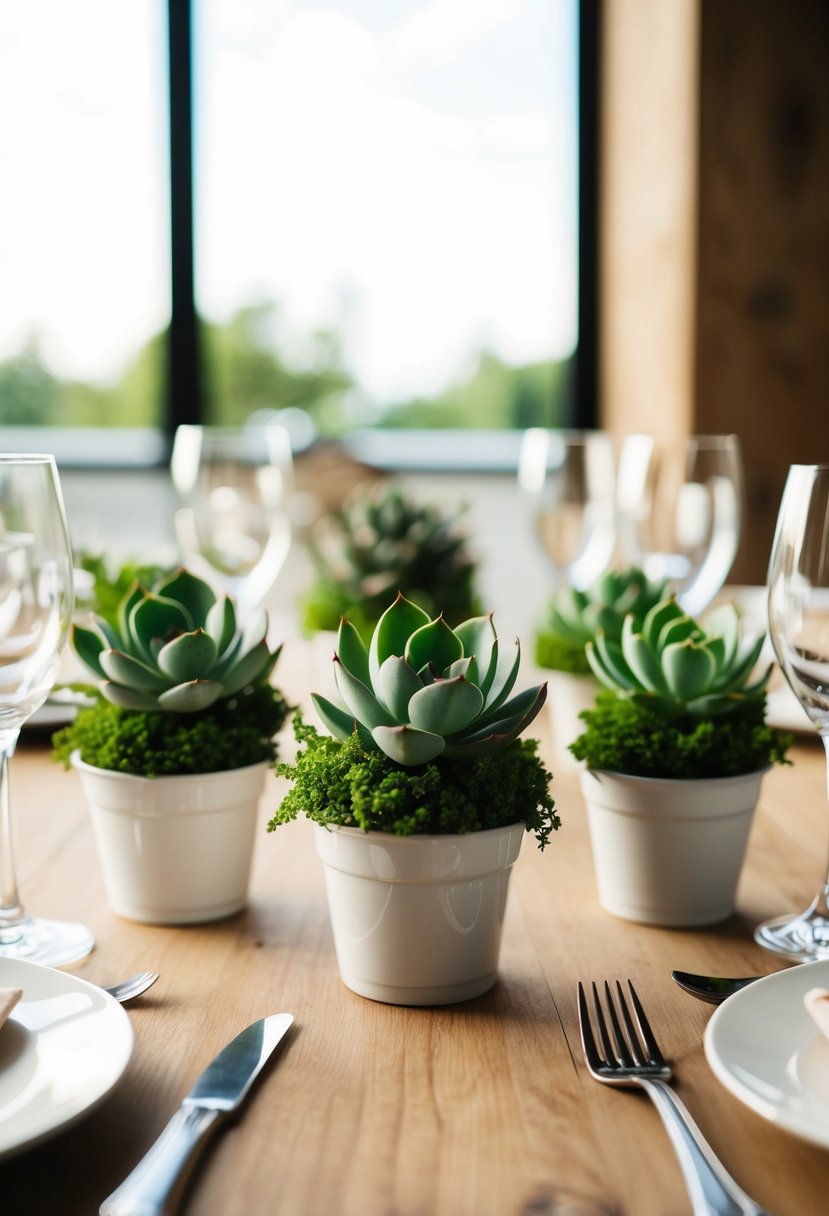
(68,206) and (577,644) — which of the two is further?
(68,206)

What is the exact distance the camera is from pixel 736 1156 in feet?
1.69

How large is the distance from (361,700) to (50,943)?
0.26 metres

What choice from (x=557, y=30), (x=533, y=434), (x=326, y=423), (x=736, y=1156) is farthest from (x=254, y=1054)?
(x=557, y=30)

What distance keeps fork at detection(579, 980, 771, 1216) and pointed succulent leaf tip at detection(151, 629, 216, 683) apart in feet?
1.01

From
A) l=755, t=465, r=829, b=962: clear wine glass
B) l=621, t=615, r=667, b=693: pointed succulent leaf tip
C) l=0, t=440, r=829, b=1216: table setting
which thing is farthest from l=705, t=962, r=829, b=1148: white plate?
l=621, t=615, r=667, b=693: pointed succulent leaf tip

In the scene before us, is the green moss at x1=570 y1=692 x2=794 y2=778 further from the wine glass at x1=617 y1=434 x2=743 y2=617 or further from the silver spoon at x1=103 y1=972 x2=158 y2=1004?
the wine glass at x1=617 y1=434 x2=743 y2=617

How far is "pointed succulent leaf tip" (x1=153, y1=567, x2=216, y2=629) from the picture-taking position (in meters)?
0.82

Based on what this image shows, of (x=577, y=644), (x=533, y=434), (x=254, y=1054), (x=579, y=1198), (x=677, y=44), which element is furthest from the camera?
(x=677, y=44)

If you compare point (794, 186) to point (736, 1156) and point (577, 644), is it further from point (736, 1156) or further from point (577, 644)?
point (736, 1156)

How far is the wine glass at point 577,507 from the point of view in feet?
4.66

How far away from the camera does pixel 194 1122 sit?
515mm

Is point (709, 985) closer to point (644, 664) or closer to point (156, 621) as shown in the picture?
point (644, 664)

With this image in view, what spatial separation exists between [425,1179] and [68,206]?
11.2ft

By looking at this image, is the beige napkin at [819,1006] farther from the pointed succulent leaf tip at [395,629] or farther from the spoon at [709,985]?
the pointed succulent leaf tip at [395,629]
